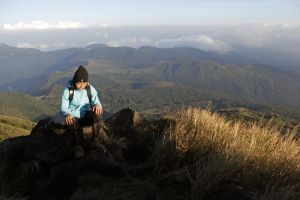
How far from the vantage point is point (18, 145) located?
40.3 ft

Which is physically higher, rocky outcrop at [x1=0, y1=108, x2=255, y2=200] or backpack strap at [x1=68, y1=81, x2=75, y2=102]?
backpack strap at [x1=68, y1=81, x2=75, y2=102]

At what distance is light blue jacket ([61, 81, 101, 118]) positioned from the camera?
1262 cm

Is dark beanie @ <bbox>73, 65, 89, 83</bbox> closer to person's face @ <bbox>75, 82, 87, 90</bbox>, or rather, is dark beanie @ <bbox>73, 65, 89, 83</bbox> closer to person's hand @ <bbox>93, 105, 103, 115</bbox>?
person's face @ <bbox>75, 82, 87, 90</bbox>

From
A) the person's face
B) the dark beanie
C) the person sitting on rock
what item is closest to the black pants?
the person sitting on rock

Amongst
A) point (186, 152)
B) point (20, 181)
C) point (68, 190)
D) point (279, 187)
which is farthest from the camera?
point (20, 181)

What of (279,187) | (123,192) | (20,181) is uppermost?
(279,187)

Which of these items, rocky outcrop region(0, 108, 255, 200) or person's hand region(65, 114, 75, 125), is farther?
person's hand region(65, 114, 75, 125)

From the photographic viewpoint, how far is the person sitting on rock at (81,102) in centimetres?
1234

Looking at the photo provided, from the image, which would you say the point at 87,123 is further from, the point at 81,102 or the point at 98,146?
the point at 98,146

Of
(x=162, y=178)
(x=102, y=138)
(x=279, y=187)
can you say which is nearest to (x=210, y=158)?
(x=162, y=178)

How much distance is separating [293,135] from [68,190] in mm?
5144

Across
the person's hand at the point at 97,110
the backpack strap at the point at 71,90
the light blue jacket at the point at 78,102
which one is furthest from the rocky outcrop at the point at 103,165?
the backpack strap at the point at 71,90

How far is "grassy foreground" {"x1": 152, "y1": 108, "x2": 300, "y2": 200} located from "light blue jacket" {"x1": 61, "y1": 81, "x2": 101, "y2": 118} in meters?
2.74

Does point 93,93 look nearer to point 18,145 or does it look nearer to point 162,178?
point 18,145
